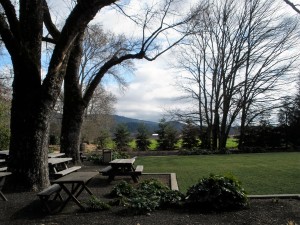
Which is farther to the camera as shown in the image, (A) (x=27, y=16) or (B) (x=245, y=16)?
(B) (x=245, y=16)

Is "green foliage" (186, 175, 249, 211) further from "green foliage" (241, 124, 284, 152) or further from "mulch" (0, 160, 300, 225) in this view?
"green foliage" (241, 124, 284, 152)

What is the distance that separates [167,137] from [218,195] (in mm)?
28937

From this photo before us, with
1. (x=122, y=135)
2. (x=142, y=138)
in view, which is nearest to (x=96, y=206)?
(x=142, y=138)

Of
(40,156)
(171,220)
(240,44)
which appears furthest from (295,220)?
(240,44)

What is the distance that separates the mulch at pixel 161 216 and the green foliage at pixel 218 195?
19 centimetres

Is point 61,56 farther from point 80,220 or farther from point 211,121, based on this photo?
point 211,121

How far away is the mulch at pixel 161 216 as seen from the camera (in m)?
5.50

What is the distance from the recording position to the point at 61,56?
852cm

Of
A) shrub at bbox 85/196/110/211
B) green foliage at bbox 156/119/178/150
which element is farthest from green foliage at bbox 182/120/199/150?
shrub at bbox 85/196/110/211

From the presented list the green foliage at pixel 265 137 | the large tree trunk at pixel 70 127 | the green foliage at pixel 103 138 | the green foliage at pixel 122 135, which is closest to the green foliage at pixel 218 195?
the large tree trunk at pixel 70 127

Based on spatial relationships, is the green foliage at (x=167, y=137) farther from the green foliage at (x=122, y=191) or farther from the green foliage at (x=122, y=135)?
the green foliage at (x=122, y=191)

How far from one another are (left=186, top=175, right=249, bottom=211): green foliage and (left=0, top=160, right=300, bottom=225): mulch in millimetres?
191

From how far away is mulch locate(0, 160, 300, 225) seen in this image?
5496 mm

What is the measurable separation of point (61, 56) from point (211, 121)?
26.8 meters
